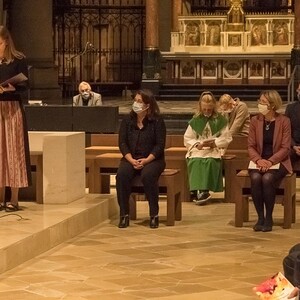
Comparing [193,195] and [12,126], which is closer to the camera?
[12,126]

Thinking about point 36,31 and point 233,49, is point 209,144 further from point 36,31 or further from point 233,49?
point 36,31

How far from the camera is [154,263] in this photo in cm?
781

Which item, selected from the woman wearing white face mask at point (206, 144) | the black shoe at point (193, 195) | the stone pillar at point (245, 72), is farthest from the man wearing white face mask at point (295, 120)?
the stone pillar at point (245, 72)

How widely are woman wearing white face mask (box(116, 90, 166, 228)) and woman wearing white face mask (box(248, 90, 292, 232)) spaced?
853mm

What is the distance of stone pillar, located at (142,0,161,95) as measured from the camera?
68.3 feet

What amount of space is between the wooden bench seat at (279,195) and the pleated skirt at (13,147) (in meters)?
1.98

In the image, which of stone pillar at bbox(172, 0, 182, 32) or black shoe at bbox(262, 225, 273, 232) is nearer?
black shoe at bbox(262, 225, 273, 232)

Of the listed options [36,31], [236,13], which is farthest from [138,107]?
[36,31]

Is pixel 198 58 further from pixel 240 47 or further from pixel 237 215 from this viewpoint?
pixel 237 215

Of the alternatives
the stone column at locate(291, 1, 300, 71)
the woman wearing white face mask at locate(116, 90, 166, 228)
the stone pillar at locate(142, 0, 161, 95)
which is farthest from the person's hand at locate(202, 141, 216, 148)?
the stone pillar at locate(142, 0, 161, 95)

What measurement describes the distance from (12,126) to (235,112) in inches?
149

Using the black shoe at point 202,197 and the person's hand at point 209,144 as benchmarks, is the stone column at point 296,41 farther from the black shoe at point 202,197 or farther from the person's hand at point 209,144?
the person's hand at point 209,144

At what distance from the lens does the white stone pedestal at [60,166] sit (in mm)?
9406

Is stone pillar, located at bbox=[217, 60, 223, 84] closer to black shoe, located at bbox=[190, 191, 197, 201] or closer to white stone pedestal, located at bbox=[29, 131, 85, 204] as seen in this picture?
black shoe, located at bbox=[190, 191, 197, 201]
